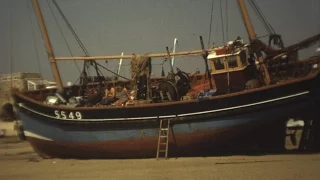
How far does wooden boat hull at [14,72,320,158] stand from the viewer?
13141mm

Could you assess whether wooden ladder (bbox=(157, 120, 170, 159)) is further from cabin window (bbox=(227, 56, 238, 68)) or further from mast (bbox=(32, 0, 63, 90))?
mast (bbox=(32, 0, 63, 90))

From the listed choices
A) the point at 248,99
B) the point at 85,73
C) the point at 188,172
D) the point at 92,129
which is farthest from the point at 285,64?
the point at 85,73

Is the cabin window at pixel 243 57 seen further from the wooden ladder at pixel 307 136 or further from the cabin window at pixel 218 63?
the wooden ladder at pixel 307 136

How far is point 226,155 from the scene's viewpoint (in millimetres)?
14453

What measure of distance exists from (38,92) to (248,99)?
11200mm

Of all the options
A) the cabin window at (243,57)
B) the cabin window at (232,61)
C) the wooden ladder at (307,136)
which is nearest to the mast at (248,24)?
the cabin window at (243,57)

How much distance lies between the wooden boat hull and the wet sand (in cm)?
55

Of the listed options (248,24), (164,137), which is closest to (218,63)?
(248,24)

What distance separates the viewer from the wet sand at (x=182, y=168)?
10.9m

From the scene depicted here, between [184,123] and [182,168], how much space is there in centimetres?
237

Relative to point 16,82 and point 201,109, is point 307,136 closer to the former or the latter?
point 201,109

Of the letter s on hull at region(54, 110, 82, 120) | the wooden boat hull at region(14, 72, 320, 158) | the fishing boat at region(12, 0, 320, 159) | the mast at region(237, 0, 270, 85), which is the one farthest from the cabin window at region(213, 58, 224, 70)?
the letter s on hull at region(54, 110, 82, 120)

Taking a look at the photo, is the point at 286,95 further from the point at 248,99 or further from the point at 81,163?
the point at 81,163

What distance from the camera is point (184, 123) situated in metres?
14.3
